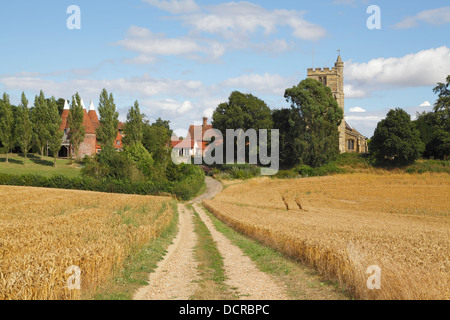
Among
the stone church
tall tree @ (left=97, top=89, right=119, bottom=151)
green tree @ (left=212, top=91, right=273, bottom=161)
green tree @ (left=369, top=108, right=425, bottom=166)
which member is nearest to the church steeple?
the stone church

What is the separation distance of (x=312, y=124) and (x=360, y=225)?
5906 centimetres

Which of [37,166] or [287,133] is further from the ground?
[287,133]

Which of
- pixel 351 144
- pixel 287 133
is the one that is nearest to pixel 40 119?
pixel 287 133

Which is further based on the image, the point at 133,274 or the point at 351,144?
the point at 351,144

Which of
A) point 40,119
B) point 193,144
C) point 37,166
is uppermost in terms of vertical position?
point 40,119

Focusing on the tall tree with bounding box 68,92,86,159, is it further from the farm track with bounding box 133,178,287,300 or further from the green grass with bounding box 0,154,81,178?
the farm track with bounding box 133,178,287,300

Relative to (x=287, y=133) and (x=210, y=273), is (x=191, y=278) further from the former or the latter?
(x=287, y=133)

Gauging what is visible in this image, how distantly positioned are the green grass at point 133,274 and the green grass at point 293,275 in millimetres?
4050

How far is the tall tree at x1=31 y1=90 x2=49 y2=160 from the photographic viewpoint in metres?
87.4

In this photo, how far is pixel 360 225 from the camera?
2730 cm

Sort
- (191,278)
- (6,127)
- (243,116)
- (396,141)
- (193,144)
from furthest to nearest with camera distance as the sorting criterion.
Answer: (193,144) < (243,116) < (6,127) < (396,141) < (191,278)

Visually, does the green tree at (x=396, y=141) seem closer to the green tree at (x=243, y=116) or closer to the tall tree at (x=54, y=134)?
the green tree at (x=243, y=116)
